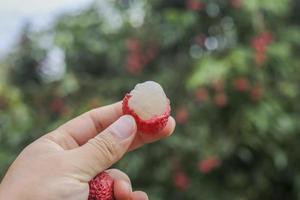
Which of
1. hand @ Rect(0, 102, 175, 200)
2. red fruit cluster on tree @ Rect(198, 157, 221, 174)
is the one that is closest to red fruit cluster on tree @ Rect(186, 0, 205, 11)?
red fruit cluster on tree @ Rect(198, 157, 221, 174)

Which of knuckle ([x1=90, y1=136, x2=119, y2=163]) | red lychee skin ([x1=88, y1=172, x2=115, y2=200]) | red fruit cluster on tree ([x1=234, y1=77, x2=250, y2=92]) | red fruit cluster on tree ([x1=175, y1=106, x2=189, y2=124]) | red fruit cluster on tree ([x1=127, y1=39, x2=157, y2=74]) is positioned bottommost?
red fruit cluster on tree ([x1=175, y1=106, x2=189, y2=124])

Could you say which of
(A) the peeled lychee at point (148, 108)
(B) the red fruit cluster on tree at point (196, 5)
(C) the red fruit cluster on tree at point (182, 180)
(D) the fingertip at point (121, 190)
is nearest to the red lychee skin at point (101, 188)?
(D) the fingertip at point (121, 190)

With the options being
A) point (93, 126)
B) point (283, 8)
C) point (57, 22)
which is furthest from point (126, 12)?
point (93, 126)

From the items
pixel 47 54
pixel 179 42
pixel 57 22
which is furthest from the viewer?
pixel 47 54

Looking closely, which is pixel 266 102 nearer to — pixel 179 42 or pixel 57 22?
→ pixel 179 42

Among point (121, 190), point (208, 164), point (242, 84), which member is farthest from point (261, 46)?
point (121, 190)

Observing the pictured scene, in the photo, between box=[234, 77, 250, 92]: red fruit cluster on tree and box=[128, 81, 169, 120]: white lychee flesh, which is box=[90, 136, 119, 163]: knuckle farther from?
box=[234, 77, 250, 92]: red fruit cluster on tree
